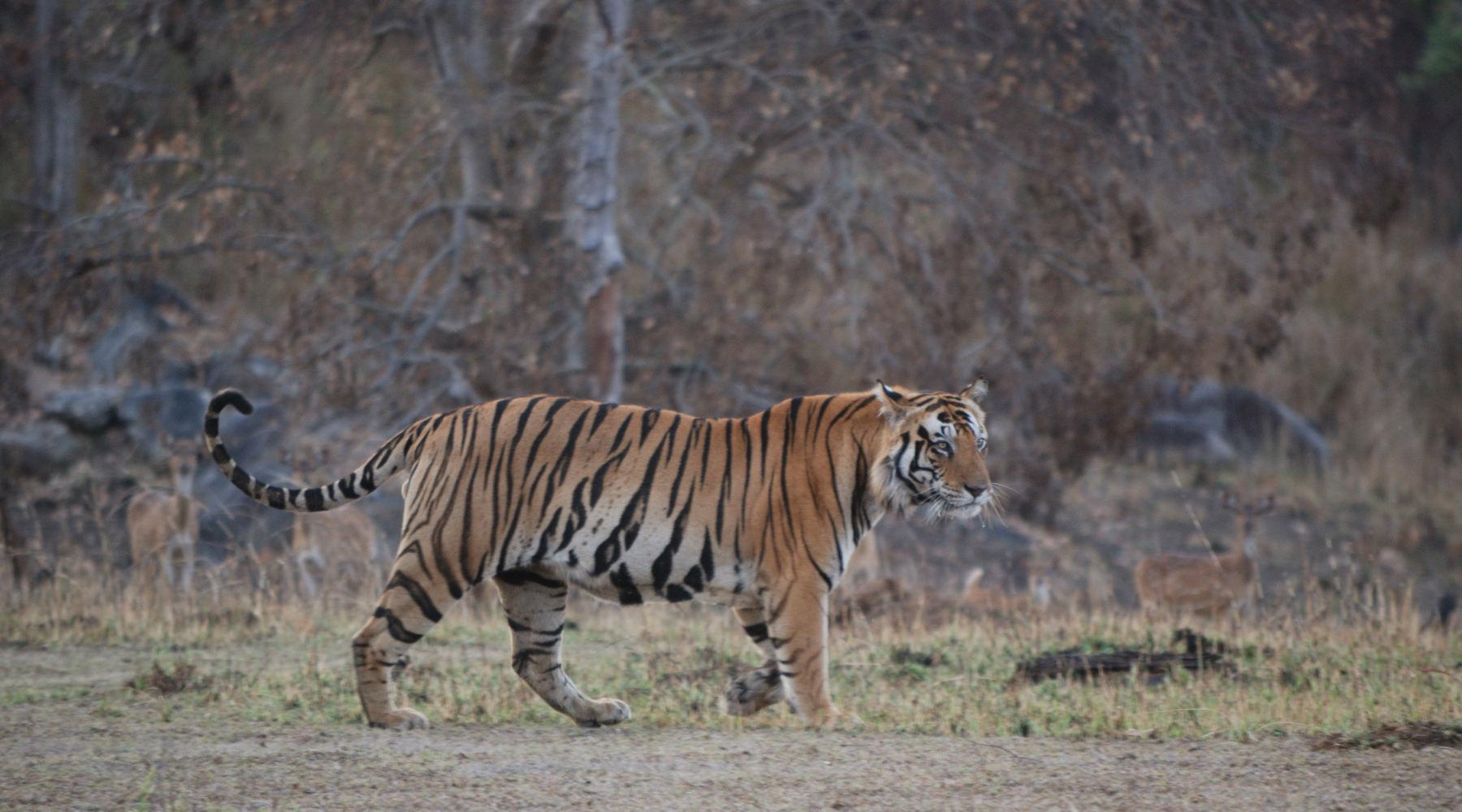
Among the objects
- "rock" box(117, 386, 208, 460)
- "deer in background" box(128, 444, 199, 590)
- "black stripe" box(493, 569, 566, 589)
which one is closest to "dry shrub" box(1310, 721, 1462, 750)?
"black stripe" box(493, 569, 566, 589)

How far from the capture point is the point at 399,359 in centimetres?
1390

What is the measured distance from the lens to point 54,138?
18.4 m

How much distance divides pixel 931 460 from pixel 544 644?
1.81 m

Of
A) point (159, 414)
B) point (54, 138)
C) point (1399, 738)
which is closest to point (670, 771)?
point (1399, 738)

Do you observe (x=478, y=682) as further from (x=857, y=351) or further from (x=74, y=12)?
(x=74, y=12)

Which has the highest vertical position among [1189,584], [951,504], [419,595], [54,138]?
[54,138]

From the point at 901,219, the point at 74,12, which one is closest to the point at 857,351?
the point at 901,219

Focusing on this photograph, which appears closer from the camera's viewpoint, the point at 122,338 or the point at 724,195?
the point at 724,195

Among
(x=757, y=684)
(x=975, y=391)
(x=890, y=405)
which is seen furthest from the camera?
(x=975, y=391)

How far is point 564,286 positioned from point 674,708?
783cm

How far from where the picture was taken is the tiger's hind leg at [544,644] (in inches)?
273

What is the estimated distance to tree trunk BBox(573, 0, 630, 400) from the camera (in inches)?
521

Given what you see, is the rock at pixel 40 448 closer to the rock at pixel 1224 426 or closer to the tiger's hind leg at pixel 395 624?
the tiger's hind leg at pixel 395 624

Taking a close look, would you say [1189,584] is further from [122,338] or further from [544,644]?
[122,338]
